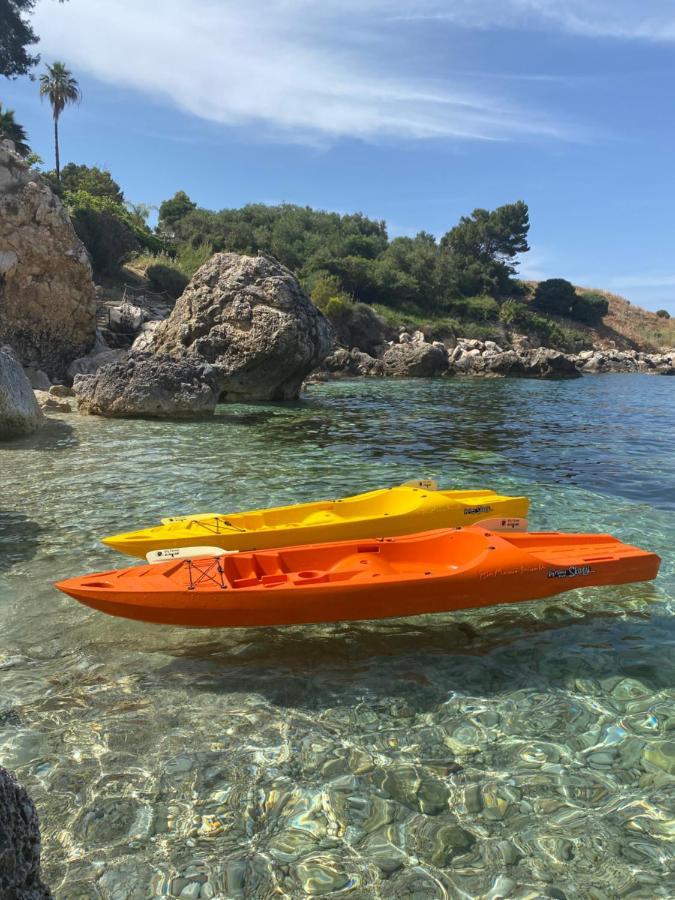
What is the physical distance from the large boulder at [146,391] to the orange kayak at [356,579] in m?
11.5

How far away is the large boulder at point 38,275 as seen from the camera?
18.2 meters

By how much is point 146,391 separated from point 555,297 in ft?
224

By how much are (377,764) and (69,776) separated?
1.42 meters

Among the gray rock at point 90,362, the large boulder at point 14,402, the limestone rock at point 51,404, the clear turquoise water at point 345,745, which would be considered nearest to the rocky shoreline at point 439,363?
the gray rock at point 90,362

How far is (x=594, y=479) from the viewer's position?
920 centimetres

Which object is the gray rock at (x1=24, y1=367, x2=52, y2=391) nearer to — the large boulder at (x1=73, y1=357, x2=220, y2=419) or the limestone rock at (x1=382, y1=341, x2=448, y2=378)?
the large boulder at (x1=73, y1=357, x2=220, y2=419)

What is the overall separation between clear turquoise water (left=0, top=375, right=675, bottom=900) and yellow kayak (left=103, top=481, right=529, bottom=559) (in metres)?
A: 0.76

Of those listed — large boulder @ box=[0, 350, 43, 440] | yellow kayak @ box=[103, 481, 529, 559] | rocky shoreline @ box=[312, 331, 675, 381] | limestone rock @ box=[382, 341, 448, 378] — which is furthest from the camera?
limestone rock @ box=[382, 341, 448, 378]

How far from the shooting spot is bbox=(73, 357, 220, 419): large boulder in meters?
14.8

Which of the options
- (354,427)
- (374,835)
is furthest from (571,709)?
(354,427)

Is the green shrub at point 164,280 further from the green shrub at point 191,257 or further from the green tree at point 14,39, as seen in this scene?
the green tree at point 14,39

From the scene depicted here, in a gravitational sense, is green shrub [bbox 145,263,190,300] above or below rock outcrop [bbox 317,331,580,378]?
above

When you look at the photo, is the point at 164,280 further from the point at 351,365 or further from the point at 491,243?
the point at 491,243

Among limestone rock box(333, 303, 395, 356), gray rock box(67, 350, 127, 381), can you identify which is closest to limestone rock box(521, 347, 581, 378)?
limestone rock box(333, 303, 395, 356)
